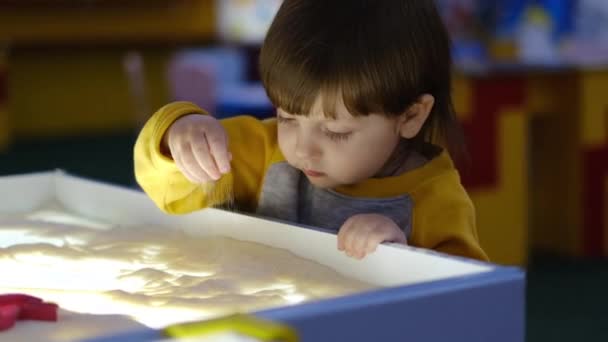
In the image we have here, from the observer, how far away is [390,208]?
1.01m

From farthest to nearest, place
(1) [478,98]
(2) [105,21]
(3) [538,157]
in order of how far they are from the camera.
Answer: (2) [105,21] → (3) [538,157] → (1) [478,98]

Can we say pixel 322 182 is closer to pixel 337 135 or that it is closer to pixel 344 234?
pixel 337 135

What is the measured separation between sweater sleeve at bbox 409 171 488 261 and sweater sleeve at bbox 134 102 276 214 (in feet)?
0.73

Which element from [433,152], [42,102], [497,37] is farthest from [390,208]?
[42,102]

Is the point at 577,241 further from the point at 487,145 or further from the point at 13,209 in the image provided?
the point at 13,209

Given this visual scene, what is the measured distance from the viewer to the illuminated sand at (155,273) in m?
0.71

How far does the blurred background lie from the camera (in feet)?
8.74

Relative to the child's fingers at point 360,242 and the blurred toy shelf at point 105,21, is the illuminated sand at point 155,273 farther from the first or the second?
the blurred toy shelf at point 105,21

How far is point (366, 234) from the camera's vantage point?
0.77 m

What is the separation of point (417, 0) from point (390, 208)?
0.22 metres

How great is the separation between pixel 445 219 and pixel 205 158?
244mm

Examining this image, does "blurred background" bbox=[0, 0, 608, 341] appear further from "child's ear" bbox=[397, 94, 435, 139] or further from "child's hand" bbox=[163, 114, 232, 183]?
"child's hand" bbox=[163, 114, 232, 183]

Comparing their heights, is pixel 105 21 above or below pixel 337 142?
below

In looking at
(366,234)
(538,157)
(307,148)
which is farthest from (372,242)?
(538,157)
